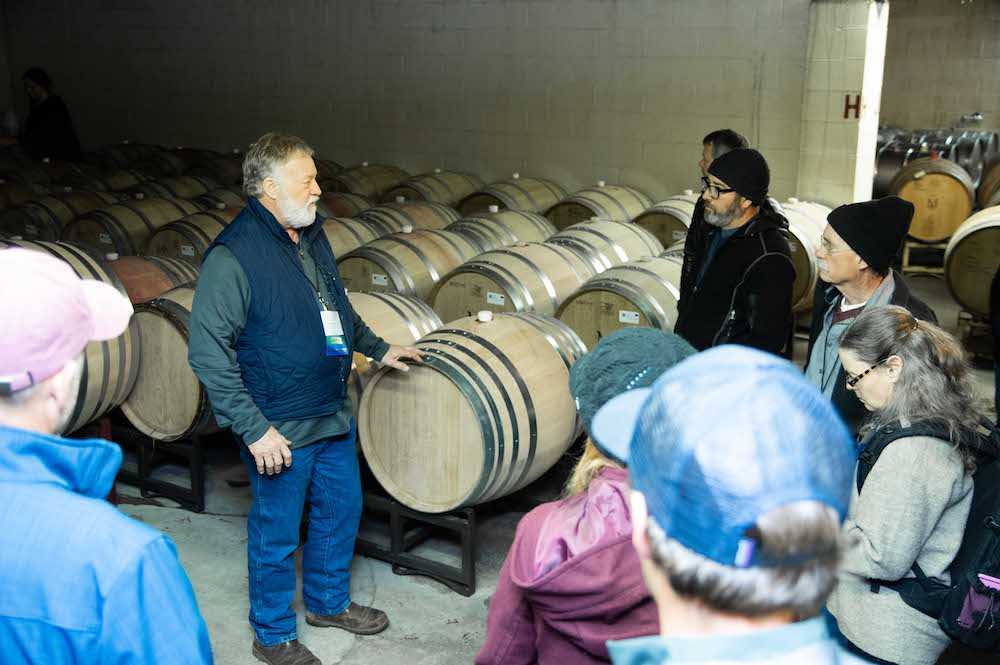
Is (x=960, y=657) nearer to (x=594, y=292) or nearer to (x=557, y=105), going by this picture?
(x=594, y=292)

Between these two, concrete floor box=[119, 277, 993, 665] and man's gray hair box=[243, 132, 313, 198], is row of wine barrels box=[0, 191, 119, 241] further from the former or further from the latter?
man's gray hair box=[243, 132, 313, 198]

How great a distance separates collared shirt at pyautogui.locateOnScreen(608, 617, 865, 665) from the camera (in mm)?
890

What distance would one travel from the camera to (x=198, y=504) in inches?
178

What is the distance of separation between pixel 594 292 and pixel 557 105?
4.95 meters

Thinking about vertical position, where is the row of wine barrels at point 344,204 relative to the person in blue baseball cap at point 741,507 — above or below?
below

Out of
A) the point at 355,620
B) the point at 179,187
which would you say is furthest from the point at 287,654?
the point at 179,187

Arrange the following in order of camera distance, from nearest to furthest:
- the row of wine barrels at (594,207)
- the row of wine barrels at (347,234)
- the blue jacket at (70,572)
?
the blue jacket at (70,572) < the row of wine barrels at (347,234) < the row of wine barrels at (594,207)

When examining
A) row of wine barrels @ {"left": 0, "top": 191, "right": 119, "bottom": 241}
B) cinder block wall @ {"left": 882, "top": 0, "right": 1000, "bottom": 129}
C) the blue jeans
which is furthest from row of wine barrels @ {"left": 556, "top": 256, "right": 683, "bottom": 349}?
cinder block wall @ {"left": 882, "top": 0, "right": 1000, "bottom": 129}

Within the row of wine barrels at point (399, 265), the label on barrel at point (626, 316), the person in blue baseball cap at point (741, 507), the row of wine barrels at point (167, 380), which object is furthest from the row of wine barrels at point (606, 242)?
the person in blue baseball cap at point (741, 507)

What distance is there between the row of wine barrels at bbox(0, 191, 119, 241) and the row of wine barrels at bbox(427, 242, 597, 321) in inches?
140

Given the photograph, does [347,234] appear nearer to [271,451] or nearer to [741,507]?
[271,451]

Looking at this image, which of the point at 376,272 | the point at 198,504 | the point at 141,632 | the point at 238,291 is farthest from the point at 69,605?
the point at 376,272

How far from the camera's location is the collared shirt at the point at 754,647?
89 cm

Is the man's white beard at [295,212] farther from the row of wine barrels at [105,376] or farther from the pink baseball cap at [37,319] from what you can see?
the pink baseball cap at [37,319]
